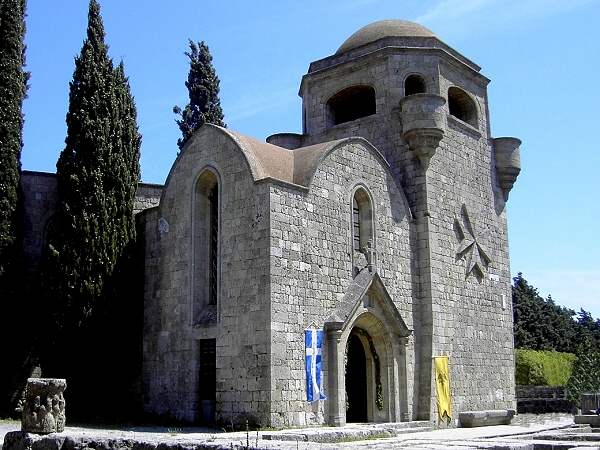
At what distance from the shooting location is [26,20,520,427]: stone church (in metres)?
17.3

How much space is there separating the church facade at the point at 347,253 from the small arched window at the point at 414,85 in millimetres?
82

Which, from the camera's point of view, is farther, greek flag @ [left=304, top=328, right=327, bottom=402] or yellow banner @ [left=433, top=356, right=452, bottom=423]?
yellow banner @ [left=433, top=356, right=452, bottom=423]

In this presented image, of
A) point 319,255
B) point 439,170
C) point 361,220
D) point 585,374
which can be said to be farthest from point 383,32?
point 585,374

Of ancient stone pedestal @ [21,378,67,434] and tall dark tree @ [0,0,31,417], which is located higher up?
tall dark tree @ [0,0,31,417]

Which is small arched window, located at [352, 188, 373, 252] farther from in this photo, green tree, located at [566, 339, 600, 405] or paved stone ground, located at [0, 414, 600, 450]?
green tree, located at [566, 339, 600, 405]

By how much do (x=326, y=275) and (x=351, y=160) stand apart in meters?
3.46

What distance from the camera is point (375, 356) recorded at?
20.0m

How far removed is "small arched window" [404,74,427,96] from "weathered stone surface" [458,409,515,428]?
9.76 meters

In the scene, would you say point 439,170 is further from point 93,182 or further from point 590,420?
point 93,182

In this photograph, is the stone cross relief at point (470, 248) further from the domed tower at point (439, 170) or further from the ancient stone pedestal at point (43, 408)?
the ancient stone pedestal at point (43, 408)

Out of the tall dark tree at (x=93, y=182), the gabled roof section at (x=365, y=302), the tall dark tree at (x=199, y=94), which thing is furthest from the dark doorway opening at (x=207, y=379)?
the tall dark tree at (x=199, y=94)

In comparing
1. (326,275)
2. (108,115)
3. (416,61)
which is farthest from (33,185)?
(416,61)

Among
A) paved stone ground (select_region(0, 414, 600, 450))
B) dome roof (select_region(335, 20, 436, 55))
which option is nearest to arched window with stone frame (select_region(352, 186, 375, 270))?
paved stone ground (select_region(0, 414, 600, 450))

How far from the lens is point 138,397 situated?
20.0m
